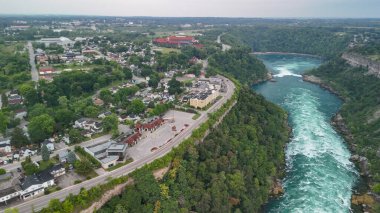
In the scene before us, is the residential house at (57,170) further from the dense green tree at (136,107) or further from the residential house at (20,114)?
the residential house at (20,114)

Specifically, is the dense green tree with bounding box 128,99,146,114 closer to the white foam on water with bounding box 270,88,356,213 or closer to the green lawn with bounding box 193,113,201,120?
the green lawn with bounding box 193,113,201,120

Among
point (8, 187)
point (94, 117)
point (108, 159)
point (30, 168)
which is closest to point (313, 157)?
point (108, 159)

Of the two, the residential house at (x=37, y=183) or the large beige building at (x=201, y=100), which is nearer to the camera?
the residential house at (x=37, y=183)

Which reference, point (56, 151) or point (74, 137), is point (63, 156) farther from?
point (74, 137)

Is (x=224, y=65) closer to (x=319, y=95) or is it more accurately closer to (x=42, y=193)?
(x=319, y=95)

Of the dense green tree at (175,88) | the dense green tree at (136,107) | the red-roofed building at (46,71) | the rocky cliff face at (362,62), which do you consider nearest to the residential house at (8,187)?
the dense green tree at (136,107)
